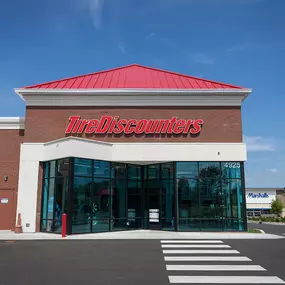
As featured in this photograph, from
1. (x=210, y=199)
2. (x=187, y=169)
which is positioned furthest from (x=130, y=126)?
(x=210, y=199)

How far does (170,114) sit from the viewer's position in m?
20.9

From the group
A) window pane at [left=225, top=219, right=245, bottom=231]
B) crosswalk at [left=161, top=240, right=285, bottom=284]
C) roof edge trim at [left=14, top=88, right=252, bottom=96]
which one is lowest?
crosswalk at [left=161, top=240, right=285, bottom=284]

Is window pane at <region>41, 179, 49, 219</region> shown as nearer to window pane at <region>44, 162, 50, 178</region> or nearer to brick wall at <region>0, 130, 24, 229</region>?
window pane at <region>44, 162, 50, 178</region>

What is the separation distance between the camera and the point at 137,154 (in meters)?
20.4

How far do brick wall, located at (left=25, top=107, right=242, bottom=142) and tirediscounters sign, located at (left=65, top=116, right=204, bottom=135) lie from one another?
0.83ft

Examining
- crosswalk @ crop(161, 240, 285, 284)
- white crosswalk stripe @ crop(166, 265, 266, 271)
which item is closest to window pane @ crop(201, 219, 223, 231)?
crosswalk @ crop(161, 240, 285, 284)

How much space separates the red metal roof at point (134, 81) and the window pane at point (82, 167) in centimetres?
528

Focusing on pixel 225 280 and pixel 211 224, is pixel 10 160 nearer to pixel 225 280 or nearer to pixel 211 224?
pixel 211 224

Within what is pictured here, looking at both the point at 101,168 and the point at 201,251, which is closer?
the point at 201,251

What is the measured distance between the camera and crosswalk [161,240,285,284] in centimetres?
812

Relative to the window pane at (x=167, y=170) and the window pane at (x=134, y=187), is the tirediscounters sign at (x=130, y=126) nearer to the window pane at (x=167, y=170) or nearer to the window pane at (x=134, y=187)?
the window pane at (x=167, y=170)

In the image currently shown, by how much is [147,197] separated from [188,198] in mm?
2691

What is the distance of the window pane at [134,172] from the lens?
69.5 feet

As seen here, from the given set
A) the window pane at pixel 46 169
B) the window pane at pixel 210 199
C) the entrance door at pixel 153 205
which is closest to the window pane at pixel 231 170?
the window pane at pixel 210 199
